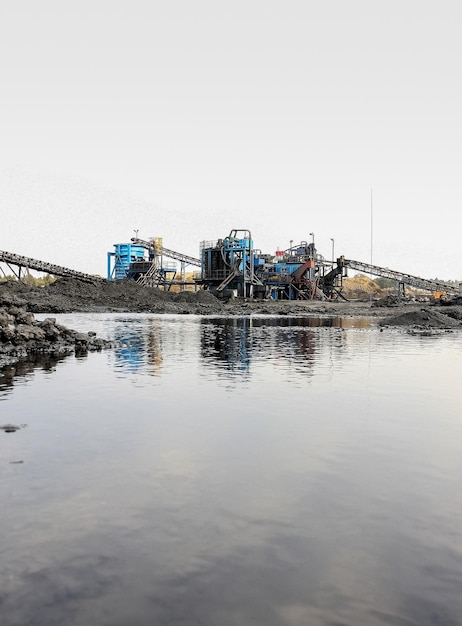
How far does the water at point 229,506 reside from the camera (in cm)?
399

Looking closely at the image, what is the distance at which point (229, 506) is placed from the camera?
5781 mm

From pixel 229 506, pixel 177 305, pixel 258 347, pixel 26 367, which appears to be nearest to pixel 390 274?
pixel 177 305

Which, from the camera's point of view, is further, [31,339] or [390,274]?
[390,274]

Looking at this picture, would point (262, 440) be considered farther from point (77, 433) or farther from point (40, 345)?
point (40, 345)

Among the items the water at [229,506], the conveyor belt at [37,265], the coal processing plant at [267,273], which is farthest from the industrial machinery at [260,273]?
the water at [229,506]

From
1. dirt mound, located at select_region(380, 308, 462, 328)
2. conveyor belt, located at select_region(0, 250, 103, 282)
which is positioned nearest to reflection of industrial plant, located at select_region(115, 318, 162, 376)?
dirt mound, located at select_region(380, 308, 462, 328)

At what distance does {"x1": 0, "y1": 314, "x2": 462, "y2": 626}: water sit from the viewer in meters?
3.99

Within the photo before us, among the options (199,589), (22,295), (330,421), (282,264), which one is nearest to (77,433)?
(330,421)

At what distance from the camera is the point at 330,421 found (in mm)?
9977

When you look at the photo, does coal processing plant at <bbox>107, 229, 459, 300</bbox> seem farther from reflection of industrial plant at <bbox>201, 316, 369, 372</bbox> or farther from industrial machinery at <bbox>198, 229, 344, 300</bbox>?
reflection of industrial plant at <bbox>201, 316, 369, 372</bbox>

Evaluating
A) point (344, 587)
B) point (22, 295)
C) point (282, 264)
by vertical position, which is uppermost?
point (282, 264)

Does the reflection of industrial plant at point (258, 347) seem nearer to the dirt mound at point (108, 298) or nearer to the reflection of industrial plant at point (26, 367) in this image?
the reflection of industrial plant at point (26, 367)

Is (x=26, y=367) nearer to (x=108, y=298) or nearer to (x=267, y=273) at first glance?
(x=108, y=298)

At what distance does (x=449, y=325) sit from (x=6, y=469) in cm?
3688
